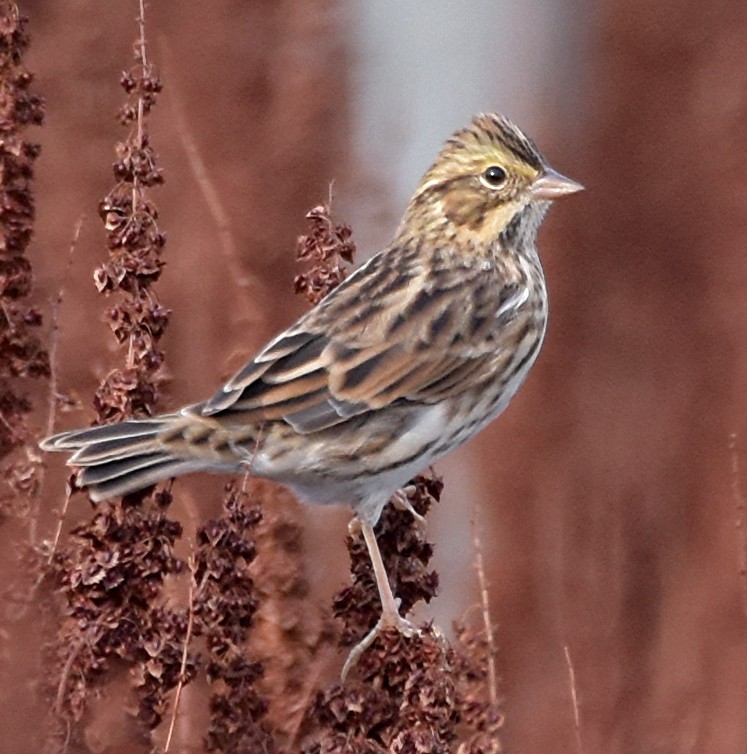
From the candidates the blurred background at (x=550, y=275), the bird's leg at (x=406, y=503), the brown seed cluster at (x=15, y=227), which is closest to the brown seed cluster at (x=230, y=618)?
the brown seed cluster at (x=15, y=227)

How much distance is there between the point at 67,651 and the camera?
3.47 m

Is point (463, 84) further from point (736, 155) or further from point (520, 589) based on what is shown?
point (520, 589)

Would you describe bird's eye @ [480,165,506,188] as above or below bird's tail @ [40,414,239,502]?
above

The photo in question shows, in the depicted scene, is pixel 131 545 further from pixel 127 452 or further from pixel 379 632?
pixel 379 632

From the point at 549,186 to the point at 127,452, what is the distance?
63.3 inches

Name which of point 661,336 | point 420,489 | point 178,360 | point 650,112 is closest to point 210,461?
point 420,489

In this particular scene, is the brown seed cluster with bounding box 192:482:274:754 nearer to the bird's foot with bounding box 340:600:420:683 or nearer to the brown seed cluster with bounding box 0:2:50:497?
the bird's foot with bounding box 340:600:420:683

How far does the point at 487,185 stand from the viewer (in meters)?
5.12

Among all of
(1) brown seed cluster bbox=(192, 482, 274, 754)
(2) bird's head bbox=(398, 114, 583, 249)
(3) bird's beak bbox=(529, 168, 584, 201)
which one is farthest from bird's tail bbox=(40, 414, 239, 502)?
(3) bird's beak bbox=(529, 168, 584, 201)

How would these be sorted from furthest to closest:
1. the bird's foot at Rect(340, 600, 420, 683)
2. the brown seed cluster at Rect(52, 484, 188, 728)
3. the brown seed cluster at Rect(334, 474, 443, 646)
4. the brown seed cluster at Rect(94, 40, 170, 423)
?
the brown seed cluster at Rect(334, 474, 443, 646), the bird's foot at Rect(340, 600, 420, 683), the brown seed cluster at Rect(94, 40, 170, 423), the brown seed cluster at Rect(52, 484, 188, 728)

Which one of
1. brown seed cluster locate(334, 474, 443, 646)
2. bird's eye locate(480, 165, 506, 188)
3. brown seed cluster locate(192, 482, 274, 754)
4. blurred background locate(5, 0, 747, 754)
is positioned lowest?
brown seed cluster locate(192, 482, 274, 754)

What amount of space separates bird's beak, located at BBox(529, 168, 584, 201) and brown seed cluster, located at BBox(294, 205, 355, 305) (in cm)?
87

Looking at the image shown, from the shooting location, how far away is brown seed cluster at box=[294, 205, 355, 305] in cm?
425

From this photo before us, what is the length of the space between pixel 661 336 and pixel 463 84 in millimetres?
2249
